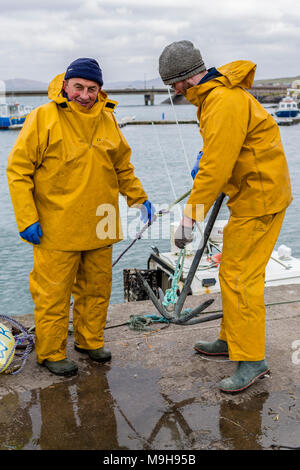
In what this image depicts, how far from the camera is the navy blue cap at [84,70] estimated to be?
2.61 meters

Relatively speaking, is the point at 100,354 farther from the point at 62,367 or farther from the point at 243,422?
the point at 243,422

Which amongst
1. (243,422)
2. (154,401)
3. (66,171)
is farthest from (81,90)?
(243,422)

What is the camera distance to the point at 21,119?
56.0 metres

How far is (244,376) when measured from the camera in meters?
2.71

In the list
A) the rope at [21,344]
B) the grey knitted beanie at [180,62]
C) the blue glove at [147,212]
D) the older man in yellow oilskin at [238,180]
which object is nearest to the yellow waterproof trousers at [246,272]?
the older man in yellow oilskin at [238,180]

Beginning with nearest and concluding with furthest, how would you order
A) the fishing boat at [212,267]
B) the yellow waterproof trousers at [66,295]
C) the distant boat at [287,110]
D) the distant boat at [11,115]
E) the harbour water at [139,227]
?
1. the yellow waterproof trousers at [66,295]
2. the fishing boat at [212,267]
3. the harbour water at [139,227]
4. the distant boat at [11,115]
5. the distant boat at [287,110]

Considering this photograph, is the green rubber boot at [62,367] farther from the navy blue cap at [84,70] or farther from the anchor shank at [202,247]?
the navy blue cap at [84,70]

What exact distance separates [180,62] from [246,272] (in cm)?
116

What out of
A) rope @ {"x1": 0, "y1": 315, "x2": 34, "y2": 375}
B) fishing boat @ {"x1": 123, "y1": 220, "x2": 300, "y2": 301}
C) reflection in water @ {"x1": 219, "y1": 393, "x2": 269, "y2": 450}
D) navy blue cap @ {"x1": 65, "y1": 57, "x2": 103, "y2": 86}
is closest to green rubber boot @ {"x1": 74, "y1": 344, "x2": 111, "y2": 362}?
rope @ {"x1": 0, "y1": 315, "x2": 34, "y2": 375}

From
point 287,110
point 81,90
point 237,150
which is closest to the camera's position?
point 237,150

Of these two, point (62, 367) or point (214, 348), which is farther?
point (214, 348)

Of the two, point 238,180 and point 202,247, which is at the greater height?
point 238,180

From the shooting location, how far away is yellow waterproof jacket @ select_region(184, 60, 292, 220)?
2340mm

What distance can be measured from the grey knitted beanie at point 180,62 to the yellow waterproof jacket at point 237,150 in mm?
93
